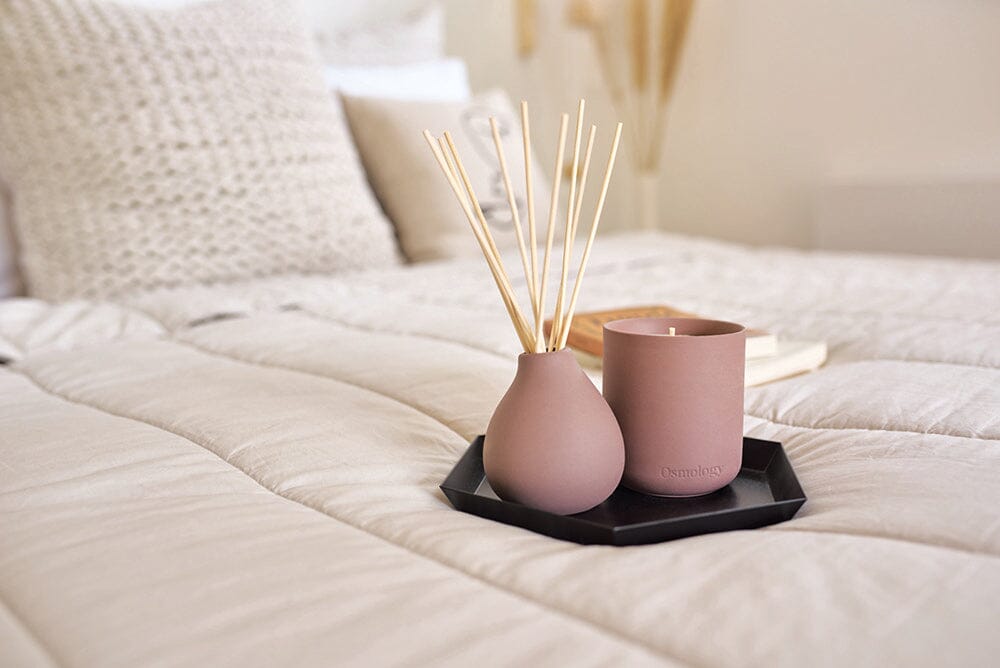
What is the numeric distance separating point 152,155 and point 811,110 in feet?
6.07

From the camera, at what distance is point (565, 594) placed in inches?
18.5

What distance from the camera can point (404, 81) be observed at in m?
2.09

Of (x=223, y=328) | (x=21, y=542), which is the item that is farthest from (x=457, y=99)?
(x=21, y=542)

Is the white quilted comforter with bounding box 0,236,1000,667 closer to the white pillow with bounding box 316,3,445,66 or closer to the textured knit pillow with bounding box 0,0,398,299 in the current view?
the textured knit pillow with bounding box 0,0,398,299

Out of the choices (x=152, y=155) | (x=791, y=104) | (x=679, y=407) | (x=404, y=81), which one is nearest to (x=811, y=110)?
(x=791, y=104)

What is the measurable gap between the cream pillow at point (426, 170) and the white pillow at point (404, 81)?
9cm

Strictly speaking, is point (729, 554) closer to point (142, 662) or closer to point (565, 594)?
point (565, 594)

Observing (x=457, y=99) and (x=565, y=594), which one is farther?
(x=457, y=99)

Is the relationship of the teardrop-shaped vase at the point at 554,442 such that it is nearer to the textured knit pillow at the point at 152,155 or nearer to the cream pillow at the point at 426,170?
the textured knit pillow at the point at 152,155

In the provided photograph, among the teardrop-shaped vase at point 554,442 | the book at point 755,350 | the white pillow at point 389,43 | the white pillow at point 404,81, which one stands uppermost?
the white pillow at point 389,43

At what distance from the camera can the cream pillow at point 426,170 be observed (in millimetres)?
1843

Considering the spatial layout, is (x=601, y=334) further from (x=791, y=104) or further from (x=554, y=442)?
(x=791, y=104)

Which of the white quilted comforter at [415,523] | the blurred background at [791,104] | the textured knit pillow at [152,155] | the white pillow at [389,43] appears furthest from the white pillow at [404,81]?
the white quilted comforter at [415,523]

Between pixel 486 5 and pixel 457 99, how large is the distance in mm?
1009
